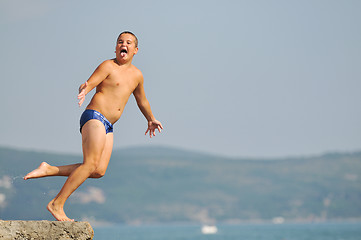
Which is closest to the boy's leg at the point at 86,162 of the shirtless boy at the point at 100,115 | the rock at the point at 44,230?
the shirtless boy at the point at 100,115

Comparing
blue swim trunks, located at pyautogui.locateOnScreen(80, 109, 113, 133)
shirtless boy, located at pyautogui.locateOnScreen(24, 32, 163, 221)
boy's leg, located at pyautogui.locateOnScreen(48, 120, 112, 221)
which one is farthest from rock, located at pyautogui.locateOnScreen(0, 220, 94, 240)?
blue swim trunks, located at pyautogui.locateOnScreen(80, 109, 113, 133)

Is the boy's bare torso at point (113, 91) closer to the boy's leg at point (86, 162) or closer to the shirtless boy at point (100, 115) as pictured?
the shirtless boy at point (100, 115)

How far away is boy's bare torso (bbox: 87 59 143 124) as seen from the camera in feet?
33.9

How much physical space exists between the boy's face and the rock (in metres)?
2.66

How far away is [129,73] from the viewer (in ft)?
35.0

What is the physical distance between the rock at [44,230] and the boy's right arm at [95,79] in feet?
5.39

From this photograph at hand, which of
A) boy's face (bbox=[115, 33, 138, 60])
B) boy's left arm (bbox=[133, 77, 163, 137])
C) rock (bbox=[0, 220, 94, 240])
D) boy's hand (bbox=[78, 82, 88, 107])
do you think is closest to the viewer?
rock (bbox=[0, 220, 94, 240])

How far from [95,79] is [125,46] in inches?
27.7

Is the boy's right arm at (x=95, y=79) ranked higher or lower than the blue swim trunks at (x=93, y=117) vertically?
higher

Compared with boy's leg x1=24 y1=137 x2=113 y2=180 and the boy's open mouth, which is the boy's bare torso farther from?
boy's leg x1=24 y1=137 x2=113 y2=180

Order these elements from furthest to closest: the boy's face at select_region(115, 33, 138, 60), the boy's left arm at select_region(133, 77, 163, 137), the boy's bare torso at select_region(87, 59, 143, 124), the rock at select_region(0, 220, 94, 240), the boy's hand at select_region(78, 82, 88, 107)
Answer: the boy's left arm at select_region(133, 77, 163, 137) < the boy's face at select_region(115, 33, 138, 60) < the boy's bare torso at select_region(87, 59, 143, 124) < the boy's hand at select_region(78, 82, 88, 107) < the rock at select_region(0, 220, 94, 240)

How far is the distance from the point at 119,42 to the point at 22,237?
328cm

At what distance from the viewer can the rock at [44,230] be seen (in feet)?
28.1

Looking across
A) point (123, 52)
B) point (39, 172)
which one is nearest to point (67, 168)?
point (39, 172)
